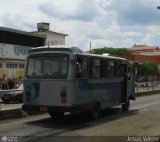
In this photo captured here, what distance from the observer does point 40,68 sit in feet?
56.0

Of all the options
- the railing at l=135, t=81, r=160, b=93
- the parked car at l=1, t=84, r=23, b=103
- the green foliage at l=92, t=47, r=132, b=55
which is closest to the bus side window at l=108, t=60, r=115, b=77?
the parked car at l=1, t=84, r=23, b=103

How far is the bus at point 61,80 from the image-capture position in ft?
53.8

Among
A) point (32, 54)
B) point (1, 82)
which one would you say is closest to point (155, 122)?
point (32, 54)

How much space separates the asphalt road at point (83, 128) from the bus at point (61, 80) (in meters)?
0.54

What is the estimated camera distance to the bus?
53.8ft

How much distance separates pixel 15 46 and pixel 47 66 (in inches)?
1191

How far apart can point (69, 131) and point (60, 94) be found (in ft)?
6.33

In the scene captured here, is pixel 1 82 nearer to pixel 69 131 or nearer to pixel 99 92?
pixel 99 92

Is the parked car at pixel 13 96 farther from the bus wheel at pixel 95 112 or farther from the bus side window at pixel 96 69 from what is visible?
the bus side window at pixel 96 69

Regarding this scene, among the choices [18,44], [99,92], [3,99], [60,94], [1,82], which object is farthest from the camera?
[18,44]

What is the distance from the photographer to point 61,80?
16422mm

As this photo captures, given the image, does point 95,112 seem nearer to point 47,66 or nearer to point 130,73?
point 47,66

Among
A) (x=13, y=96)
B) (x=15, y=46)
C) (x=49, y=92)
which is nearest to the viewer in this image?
(x=49, y=92)

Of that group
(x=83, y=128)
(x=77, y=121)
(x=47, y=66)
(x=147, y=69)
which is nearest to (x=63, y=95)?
(x=47, y=66)
